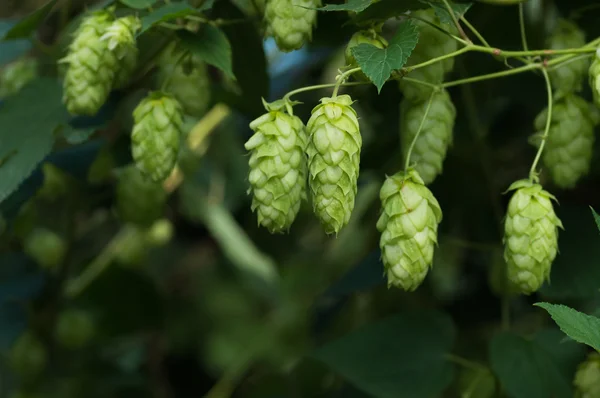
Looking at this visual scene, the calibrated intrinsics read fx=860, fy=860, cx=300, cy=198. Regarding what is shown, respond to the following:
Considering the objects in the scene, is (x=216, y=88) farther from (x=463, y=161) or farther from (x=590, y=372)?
(x=590, y=372)

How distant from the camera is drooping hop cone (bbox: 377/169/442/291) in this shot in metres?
0.93

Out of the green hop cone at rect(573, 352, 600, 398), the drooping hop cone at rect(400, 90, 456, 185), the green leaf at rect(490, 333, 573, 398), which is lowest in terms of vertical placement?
the green leaf at rect(490, 333, 573, 398)

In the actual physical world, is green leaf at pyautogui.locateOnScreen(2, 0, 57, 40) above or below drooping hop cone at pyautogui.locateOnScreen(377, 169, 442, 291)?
above

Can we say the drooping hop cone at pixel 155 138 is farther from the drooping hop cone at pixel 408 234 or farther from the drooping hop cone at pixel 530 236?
the drooping hop cone at pixel 530 236

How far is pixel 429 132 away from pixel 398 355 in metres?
A: 0.45

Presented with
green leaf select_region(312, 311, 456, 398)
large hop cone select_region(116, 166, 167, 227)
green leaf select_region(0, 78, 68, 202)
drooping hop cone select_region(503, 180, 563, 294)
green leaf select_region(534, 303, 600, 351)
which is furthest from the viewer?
large hop cone select_region(116, 166, 167, 227)

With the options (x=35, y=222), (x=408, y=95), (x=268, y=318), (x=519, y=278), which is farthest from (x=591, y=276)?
(x=268, y=318)

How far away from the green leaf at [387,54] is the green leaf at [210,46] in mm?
207

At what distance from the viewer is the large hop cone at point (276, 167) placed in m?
0.92

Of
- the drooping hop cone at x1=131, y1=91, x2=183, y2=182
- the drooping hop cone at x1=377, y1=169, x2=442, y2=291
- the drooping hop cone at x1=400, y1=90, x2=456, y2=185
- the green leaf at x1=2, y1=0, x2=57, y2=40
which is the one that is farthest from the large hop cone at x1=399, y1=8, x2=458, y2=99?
the green leaf at x1=2, y1=0, x2=57, y2=40

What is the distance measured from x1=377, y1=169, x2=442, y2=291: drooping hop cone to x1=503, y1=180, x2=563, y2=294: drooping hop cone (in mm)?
93

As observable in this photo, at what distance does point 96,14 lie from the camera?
3.68 ft

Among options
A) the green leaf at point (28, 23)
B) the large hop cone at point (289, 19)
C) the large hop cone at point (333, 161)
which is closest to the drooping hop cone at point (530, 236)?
the large hop cone at point (333, 161)

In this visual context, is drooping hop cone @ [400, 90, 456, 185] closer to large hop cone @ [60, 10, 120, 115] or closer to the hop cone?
the hop cone
